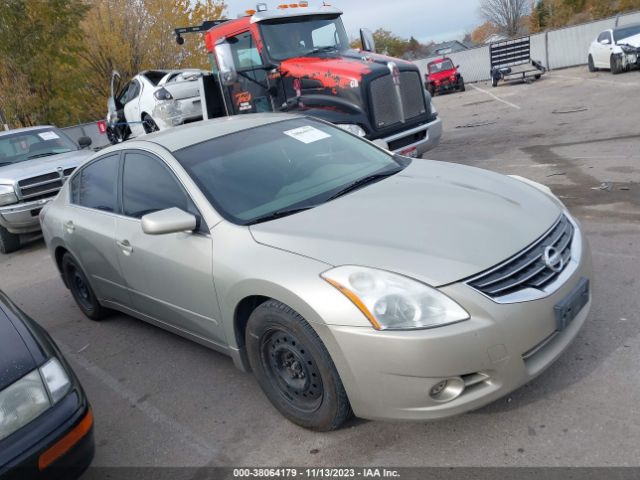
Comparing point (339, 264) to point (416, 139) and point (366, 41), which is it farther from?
point (366, 41)

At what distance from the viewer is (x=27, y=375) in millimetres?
2551

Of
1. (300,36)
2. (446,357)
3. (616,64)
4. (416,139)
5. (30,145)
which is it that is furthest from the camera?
(616,64)

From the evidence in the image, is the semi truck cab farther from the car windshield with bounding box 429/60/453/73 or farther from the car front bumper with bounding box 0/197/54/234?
the car windshield with bounding box 429/60/453/73

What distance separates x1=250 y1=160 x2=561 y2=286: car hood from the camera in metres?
2.76

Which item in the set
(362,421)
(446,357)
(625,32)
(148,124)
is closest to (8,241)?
(148,124)

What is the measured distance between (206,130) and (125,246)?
3.29 feet

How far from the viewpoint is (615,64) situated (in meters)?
19.3

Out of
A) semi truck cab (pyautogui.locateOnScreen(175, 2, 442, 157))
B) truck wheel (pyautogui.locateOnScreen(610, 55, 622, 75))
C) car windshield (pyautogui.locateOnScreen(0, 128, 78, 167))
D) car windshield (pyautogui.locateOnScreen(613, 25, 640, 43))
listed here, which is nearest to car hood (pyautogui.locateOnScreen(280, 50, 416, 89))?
semi truck cab (pyautogui.locateOnScreen(175, 2, 442, 157))

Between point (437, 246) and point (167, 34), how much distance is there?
27943mm

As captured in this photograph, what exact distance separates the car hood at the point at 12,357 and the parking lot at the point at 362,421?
35.5 inches

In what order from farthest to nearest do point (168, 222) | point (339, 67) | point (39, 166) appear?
point (39, 166)
point (339, 67)
point (168, 222)

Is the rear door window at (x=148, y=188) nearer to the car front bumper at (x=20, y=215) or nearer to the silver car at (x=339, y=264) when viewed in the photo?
the silver car at (x=339, y=264)

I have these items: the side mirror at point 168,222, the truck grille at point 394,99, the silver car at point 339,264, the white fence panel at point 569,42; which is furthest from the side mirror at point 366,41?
the white fence panel at point 569,42

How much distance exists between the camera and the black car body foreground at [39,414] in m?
2.37
